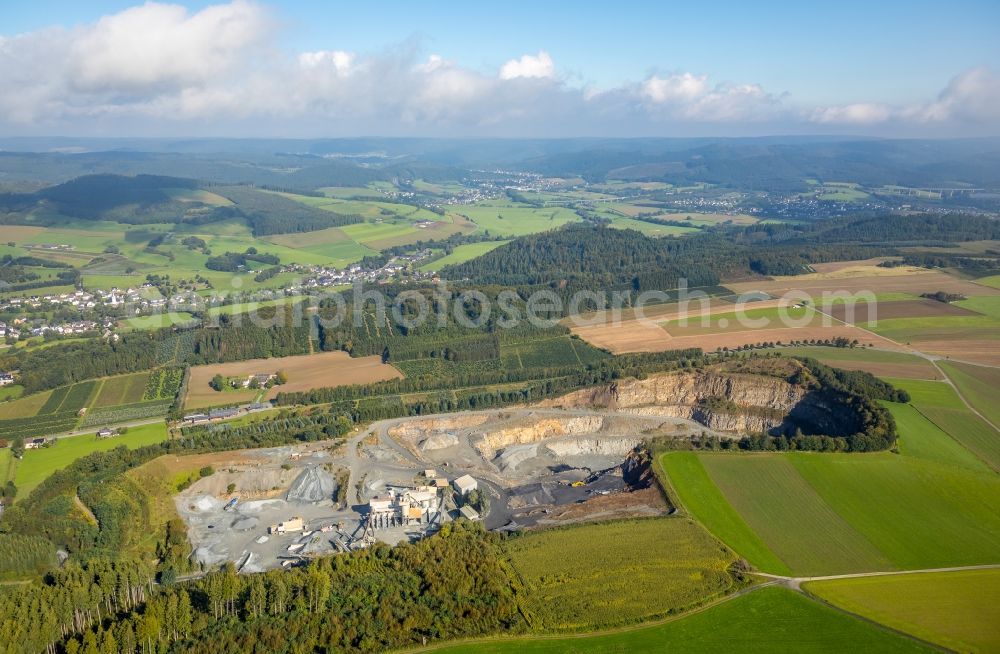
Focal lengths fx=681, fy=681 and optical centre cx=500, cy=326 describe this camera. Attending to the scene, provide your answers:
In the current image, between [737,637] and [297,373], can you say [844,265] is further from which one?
[737,637]

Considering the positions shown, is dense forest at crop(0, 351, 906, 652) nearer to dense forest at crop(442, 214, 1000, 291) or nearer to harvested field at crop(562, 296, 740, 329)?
harvested field at crop(562, 296, 740, 329)

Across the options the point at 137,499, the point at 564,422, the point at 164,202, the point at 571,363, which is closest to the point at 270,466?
the point at 137,499

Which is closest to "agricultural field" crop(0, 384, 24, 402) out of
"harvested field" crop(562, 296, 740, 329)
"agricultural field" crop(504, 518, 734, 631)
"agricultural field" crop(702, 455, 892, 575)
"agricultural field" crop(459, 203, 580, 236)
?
"agricultural field" crop(504, 518, 734, 631)

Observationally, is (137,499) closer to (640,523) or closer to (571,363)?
(640,523)

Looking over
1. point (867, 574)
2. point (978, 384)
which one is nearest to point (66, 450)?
point (867, 574)

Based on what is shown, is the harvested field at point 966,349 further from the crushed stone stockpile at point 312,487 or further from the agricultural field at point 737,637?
the crushed stone stockpile at point 312,487

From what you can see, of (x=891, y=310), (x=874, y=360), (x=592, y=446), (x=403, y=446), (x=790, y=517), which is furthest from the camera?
(x=891, y=310)
